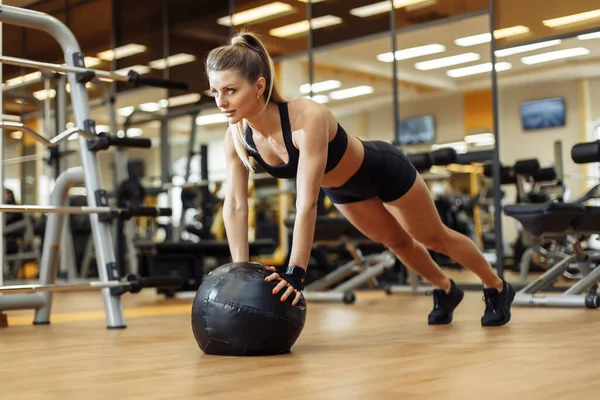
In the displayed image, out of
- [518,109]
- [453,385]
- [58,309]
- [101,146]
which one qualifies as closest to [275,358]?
[453,385]

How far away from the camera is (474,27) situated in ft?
18.9

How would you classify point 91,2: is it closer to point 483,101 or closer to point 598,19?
point 483,101

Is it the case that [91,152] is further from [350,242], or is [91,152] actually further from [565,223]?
[565,223]

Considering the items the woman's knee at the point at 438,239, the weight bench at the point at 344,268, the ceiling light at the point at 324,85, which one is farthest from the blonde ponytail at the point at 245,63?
the ceiling light at the point at 324,85

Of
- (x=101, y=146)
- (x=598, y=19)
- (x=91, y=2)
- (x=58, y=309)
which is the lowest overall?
(x=58, y=309)

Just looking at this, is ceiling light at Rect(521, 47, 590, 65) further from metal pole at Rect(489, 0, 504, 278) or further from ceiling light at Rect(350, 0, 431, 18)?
ceiling light at Rect(350, 0, 431, 18)

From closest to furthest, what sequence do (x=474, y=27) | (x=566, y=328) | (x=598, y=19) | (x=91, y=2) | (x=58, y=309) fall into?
(x=566, y=328) < (x=58, y=309) < (x=598, y=19) < (x=474, y=27) < (x=91, y=2)

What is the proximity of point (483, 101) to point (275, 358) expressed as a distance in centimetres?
409

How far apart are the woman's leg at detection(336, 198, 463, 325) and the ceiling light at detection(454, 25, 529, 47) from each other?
300 centimetres

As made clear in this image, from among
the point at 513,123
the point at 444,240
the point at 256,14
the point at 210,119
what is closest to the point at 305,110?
the point at 444,240

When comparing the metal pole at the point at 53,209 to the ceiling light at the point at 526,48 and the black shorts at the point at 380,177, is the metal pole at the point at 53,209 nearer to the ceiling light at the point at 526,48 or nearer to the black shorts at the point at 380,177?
the black shorts at the point at 380,177

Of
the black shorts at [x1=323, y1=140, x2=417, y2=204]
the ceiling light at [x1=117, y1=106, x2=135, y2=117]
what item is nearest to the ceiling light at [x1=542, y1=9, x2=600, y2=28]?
the black shorts at [x1=323, y1=140, x2=417, y2=204]

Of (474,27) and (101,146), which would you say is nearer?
(101,146)

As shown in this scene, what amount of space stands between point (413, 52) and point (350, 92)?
0.71 m
